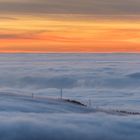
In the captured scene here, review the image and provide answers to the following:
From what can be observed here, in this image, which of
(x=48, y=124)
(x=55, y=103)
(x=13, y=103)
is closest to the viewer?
(x=48, y=124)

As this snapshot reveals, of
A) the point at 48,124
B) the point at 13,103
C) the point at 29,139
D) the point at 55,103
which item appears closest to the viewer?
the point at 29,139

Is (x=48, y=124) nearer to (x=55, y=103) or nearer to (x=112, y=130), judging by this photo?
(x=112, y=130)

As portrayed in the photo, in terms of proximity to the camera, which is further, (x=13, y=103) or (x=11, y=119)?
(x=13, y=103)

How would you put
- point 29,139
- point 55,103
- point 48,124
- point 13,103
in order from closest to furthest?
point 29,139, point 48,124, point 13,103, point 55,103

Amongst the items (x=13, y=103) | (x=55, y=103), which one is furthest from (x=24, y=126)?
(x=55, y=103)

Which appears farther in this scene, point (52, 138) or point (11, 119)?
point (11, 119)

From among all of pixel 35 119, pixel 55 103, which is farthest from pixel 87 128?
pixel 55 103

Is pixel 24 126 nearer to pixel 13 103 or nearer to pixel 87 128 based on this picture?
pixel 87 128

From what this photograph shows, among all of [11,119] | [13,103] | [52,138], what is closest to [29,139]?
[52,138]
